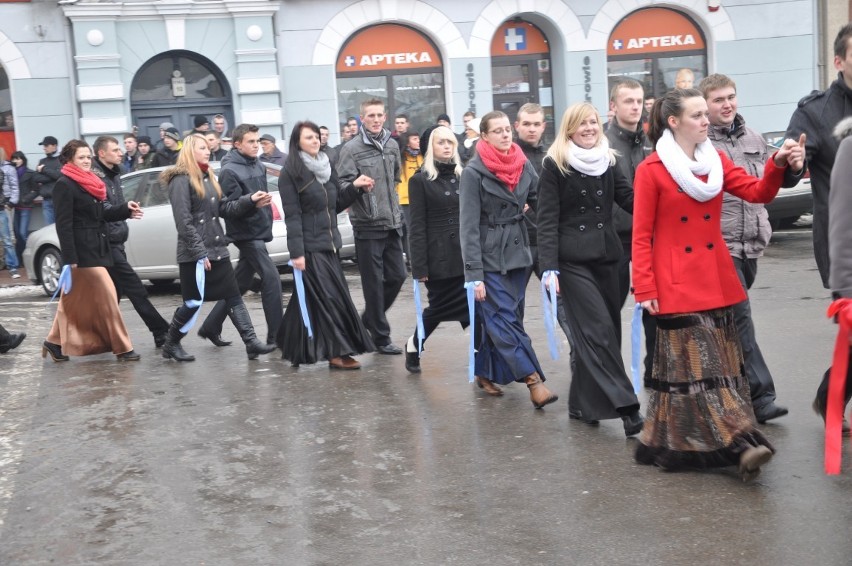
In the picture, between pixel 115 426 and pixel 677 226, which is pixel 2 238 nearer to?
pixel 115 426

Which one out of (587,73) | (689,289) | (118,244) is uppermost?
(587,73)

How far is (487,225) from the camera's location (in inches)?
300

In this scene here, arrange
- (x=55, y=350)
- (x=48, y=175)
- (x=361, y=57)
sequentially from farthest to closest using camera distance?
(x=361, y=57) → (x=48, y=175) → (x=55, y=350)

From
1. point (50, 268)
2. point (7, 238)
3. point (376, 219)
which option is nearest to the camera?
point (376, 219)

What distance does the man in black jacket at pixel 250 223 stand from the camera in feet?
32.1

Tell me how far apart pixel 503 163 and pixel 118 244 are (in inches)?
166

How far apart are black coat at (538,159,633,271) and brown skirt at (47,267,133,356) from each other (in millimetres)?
4472

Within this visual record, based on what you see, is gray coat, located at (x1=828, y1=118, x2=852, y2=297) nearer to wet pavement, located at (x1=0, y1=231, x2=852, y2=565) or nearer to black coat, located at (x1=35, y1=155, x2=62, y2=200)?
wet pavement, located at (x1=0, y1=231, x2=852, y2=565)

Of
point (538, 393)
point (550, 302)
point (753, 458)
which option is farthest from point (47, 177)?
point (753, 458)

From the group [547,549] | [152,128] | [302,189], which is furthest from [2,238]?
[547,549]

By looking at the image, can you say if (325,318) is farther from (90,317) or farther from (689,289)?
(689,289)

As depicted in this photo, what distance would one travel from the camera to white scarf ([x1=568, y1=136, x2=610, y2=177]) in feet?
22.0

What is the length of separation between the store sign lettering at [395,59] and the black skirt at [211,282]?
1283 cm

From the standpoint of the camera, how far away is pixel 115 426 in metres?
7.53
